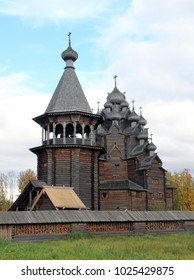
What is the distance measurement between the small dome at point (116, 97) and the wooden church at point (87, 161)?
9.39 ft

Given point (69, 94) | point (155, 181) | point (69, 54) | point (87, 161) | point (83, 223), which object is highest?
point (69, 54)

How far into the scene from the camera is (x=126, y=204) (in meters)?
29.3

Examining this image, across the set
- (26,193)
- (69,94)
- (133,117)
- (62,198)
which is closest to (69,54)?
(69,94)

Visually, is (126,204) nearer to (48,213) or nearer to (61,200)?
(61,200)

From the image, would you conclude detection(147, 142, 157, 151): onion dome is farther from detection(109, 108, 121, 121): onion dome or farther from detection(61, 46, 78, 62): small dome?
detection(61, 46, 78, 62): small dome

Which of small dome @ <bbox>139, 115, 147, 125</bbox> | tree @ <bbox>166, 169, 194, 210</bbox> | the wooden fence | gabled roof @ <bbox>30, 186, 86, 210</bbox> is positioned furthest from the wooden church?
tree @ <bbox>166, 169, 194, 210</bbox>

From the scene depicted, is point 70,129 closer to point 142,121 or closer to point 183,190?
point 142,121

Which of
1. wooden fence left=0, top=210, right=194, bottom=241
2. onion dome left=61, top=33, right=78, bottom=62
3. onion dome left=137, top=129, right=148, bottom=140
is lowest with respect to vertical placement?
wooden fence left=0, top=210, right=194, bottom=241

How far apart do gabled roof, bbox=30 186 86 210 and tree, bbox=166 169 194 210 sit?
26.2 meters

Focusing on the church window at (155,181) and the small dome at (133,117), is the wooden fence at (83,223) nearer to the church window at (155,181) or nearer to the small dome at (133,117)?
the church window at (155,181)

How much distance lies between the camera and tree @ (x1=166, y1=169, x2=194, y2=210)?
148ft

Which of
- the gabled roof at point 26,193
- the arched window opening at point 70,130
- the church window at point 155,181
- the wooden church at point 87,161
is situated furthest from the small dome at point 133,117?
the gabled roof at point 26,193

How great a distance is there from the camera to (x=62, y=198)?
799 inches

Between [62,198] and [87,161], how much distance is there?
371 centimetres
